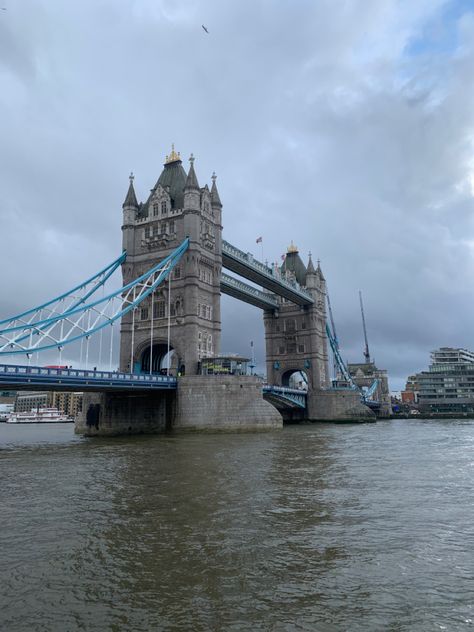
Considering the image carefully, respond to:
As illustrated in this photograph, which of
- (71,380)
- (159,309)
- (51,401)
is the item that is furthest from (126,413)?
(51,401)

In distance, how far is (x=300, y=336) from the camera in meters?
99.5

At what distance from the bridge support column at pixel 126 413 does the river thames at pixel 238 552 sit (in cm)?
3048

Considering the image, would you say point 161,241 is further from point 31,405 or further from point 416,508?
point 31,405

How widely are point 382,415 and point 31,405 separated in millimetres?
136833

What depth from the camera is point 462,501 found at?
15953 millimetres

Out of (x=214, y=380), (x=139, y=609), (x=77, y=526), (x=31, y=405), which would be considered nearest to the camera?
(x=139, y=609)

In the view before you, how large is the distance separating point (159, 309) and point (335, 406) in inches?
1594

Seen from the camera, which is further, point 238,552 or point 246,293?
point 246,293

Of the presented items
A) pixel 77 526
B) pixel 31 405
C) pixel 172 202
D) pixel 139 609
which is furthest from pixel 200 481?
pixel 31 405

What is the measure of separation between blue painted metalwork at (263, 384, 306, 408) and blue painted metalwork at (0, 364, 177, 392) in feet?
77.8

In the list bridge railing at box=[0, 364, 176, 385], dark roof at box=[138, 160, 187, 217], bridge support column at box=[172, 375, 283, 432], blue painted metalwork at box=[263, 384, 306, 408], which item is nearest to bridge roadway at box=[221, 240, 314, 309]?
dark roof at box=[138, 160, 187, 217]

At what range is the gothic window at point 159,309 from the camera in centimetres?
6109

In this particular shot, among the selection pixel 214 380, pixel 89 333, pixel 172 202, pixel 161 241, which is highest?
pixel 172 202

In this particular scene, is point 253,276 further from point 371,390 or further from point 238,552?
point 238,552
